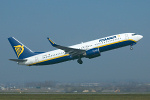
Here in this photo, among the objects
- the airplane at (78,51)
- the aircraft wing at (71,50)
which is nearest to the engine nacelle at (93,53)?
the airplane at (78,51)

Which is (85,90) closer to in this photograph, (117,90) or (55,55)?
(117,90)

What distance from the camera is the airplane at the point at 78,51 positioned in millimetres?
47156

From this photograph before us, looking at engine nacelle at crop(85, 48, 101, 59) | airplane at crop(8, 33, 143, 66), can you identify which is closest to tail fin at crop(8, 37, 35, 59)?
airplane at crop(8, 33, 143, 66)

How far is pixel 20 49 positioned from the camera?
55.9 meters

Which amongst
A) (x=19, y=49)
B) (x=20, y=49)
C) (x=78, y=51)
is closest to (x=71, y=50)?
(x=78, y=51)

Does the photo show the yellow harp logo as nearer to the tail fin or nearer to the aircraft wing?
the tail fin

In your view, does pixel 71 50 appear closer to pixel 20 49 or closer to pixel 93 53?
pixel 93 53

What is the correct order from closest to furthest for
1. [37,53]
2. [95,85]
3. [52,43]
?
[52,43] → [95,85] → [37,53]

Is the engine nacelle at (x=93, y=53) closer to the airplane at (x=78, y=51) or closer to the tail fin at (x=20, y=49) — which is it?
the airplane at (x=78, y=51)

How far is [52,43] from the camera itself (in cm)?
4638

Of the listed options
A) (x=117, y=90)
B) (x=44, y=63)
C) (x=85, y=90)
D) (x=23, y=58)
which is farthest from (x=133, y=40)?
(x=23, y=58)

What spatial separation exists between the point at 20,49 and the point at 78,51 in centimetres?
1396

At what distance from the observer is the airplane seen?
4716cm

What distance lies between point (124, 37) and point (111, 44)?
264 cm
